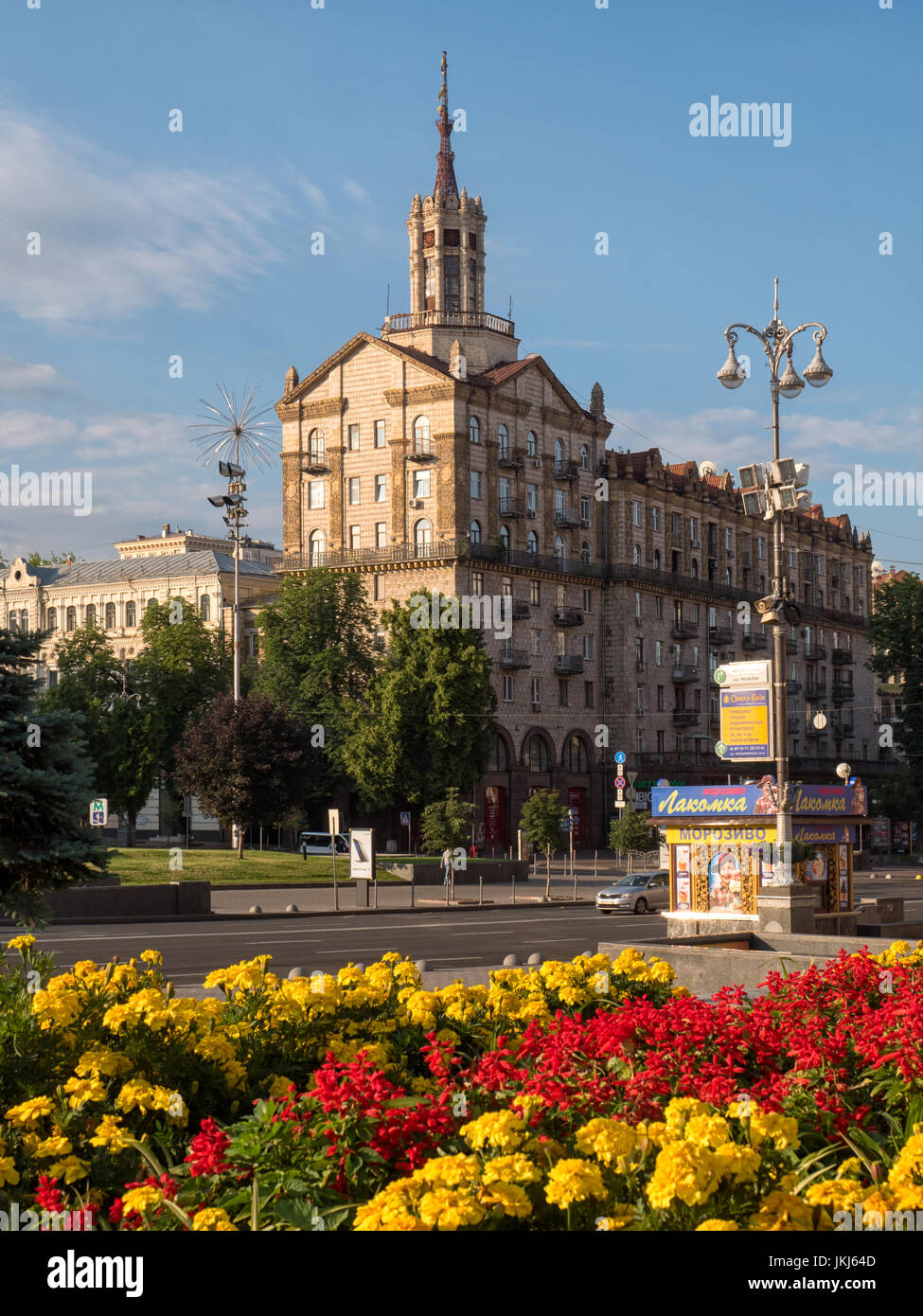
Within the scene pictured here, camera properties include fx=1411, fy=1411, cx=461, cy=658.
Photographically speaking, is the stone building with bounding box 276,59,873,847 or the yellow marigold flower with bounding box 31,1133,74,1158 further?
the stone building with bounding box 276,59,873,847

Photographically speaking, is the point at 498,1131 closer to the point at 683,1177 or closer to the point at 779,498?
the point at 683,1177

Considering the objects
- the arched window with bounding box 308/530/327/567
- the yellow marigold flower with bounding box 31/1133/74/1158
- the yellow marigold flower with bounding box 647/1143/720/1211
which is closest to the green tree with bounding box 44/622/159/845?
the arched window with bounding box 308/530/327/567

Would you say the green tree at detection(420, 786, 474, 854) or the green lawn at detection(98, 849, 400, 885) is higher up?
the green tree at detection(420, 786, 474, 854)

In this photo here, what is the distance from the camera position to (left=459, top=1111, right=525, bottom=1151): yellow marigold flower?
5383 mm

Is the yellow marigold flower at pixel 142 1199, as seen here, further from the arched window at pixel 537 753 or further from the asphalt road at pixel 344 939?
the arched window at pixel 537 753

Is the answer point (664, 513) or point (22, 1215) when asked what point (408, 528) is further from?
point (22, 1215)

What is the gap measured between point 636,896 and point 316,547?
42815 millimetres

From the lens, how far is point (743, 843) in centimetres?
2869

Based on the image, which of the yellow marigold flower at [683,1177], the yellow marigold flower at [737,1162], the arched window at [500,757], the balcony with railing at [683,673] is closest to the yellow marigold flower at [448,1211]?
the yellow marigold flower at [683,1177]

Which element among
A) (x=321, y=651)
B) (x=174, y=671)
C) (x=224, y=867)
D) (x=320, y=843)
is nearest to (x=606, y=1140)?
(x=224, y=867)

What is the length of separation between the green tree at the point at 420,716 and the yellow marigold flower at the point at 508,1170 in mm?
58495

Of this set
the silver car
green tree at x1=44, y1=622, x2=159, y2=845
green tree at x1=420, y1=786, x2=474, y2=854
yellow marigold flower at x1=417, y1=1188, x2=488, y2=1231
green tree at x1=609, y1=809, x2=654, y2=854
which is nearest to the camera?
yellow marigold flower at x1=417, y1=1188, x2=488, y2=1231

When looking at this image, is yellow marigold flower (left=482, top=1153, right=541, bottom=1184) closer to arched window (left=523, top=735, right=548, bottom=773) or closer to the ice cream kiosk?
the ice cream kiosk
